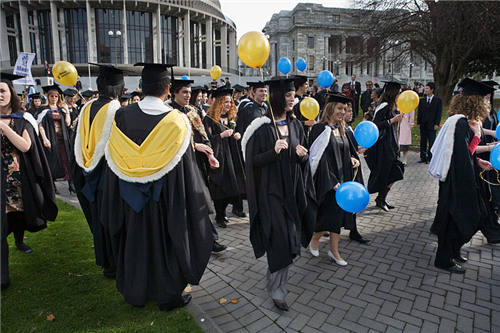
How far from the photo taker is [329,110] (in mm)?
4543

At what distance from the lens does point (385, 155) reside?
21.5 feet

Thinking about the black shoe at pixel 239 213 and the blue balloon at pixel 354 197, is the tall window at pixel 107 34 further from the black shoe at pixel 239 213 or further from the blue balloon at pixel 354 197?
the blue balloon at pixel 354 197

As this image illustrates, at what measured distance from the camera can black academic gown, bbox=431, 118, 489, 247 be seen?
13.4 feet

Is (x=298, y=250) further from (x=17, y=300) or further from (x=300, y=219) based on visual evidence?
A: (x=17, y=300)

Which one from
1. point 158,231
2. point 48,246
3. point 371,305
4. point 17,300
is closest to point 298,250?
point 371,305

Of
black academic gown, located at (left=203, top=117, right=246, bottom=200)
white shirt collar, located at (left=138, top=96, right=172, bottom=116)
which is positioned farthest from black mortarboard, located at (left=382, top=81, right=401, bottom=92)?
white shirt collar, located at (left=138, top=96, right=172, bottom=116)

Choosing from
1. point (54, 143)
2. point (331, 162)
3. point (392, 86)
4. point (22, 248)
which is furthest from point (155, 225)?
point (54, 143)

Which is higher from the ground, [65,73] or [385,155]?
[65,73]

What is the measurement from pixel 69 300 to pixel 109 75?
105 inches

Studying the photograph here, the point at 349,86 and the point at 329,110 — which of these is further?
the point at 349,86

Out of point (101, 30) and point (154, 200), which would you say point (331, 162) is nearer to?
point (154, 200)

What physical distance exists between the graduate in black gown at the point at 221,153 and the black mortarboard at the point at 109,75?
6.57 ft

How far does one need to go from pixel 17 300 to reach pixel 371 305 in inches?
157

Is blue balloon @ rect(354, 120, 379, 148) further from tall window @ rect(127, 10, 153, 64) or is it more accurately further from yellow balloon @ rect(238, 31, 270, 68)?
tall window @ rect(127, 10, 153, 64)
